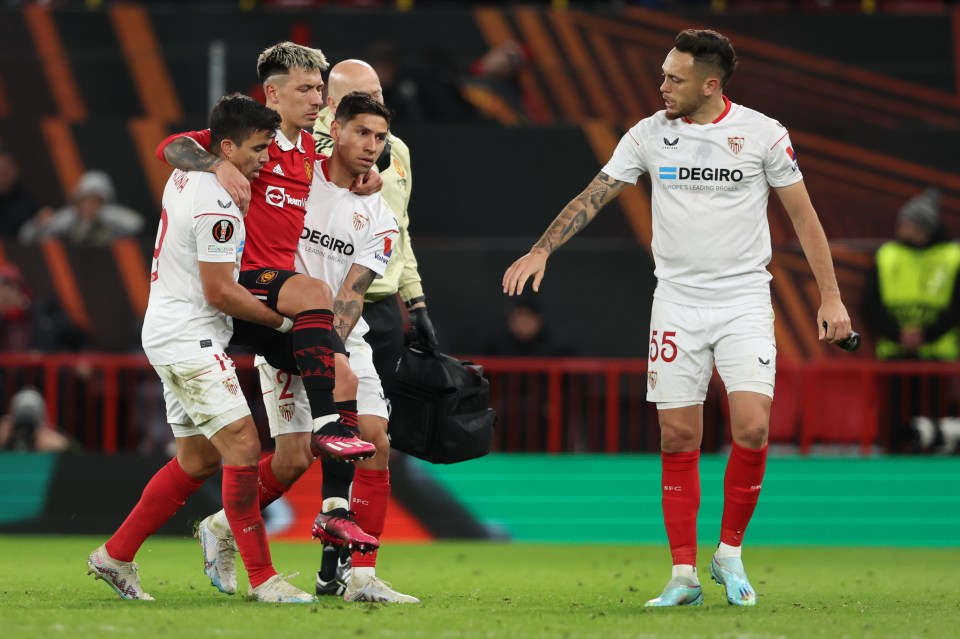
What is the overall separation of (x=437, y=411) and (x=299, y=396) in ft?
2.54

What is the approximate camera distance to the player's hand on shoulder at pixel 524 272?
700 cm

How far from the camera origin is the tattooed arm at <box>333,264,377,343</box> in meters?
7.17

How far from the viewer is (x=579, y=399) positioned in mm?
12070

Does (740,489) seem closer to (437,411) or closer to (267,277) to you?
(437,411)

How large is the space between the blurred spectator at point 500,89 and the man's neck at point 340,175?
7.24 meters

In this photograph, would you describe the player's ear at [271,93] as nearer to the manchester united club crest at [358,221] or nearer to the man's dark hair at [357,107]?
the man's dark hair at [357,107]

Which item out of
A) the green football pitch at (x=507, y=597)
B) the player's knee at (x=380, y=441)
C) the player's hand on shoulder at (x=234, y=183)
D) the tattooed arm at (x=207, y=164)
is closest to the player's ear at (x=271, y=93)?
the tattooed arm at (x=207, y=164)

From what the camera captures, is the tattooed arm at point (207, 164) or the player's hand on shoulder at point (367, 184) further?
the player's hand on shoulder at point (367, 184)

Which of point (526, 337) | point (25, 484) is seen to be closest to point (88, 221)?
point (25, 484)

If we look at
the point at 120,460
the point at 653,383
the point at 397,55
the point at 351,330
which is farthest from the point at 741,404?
the point at 397,55

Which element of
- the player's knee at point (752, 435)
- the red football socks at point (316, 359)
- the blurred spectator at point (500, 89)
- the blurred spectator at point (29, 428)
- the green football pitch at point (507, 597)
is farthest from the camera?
the blurred spectator at point (500, 89)

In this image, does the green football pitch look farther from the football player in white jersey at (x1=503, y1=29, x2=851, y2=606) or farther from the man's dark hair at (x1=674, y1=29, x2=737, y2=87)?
the man's dark hair at (x1=674, y1=29, x2=737, y2=87)

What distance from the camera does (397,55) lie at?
14070 millimetres

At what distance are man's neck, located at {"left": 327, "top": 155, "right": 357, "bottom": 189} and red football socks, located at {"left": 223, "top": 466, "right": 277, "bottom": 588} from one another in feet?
4.42
